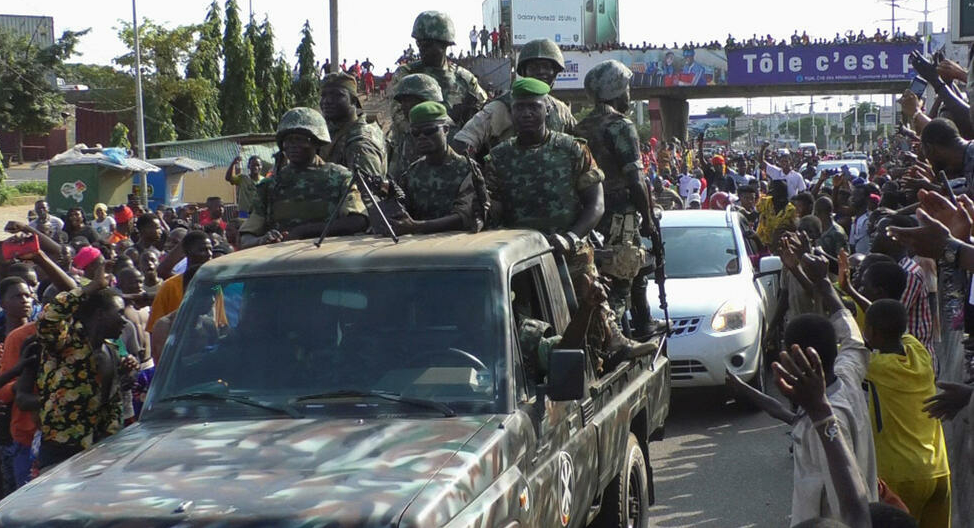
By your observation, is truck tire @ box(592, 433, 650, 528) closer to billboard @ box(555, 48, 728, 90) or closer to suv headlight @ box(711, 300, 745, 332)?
suv headlight @ box(711, 300, 745, 332)

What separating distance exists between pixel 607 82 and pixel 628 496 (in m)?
3.04

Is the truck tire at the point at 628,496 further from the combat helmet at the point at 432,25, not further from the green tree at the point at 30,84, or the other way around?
the green tree at the point at 30,84

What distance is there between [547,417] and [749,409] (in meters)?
6.10

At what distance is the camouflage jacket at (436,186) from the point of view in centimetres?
677

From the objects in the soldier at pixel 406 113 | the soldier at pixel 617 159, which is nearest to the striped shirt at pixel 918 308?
the soldier at pixel 617 159

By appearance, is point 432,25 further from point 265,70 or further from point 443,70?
point 265,70

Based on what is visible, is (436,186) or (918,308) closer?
(436,186)

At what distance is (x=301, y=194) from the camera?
273 inches

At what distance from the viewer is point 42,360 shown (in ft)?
21.2

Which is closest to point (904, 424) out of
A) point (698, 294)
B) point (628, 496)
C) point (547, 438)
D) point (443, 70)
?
point (628, 496)

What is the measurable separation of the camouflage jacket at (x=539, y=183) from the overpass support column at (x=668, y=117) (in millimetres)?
48440

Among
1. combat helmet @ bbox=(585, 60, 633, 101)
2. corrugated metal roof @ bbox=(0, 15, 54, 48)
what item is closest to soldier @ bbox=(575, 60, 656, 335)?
combat helmet @ bbox=(585, 60, 633, 101)

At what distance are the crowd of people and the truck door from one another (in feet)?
0.70

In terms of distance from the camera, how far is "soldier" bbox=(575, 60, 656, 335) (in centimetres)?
825
